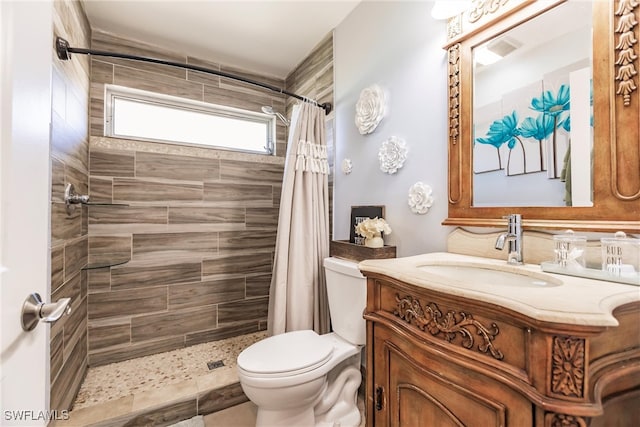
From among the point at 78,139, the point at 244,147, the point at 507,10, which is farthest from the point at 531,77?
the point at 78,139

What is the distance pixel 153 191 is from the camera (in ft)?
7.10

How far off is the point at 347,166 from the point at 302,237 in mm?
584

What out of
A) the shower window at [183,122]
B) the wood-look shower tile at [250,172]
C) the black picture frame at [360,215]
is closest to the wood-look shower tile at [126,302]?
the wood-look shower tile at [250,172]

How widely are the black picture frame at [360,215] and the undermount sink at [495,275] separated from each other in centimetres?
63

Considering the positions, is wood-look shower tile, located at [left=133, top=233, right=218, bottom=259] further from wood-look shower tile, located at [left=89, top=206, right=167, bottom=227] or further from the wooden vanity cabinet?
the wooden vanity cabinet

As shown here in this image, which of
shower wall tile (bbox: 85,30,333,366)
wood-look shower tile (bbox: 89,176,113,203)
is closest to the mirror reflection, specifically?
shower wall tile (bbox: 85,30,333,366)

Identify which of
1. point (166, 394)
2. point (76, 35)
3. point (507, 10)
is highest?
point (76, 35)

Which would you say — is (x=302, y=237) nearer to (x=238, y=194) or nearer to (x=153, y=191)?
(x=238, y=194)

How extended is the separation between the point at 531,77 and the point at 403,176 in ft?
2.18

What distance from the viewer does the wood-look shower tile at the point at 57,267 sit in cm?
123

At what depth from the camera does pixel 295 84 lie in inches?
102

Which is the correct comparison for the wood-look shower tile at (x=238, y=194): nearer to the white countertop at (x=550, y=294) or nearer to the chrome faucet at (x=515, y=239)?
the white countertop at (x=550, y=294)

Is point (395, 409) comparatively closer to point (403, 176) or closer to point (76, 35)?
point (403, 176)

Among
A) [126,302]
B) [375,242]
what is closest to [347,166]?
[375,242]
